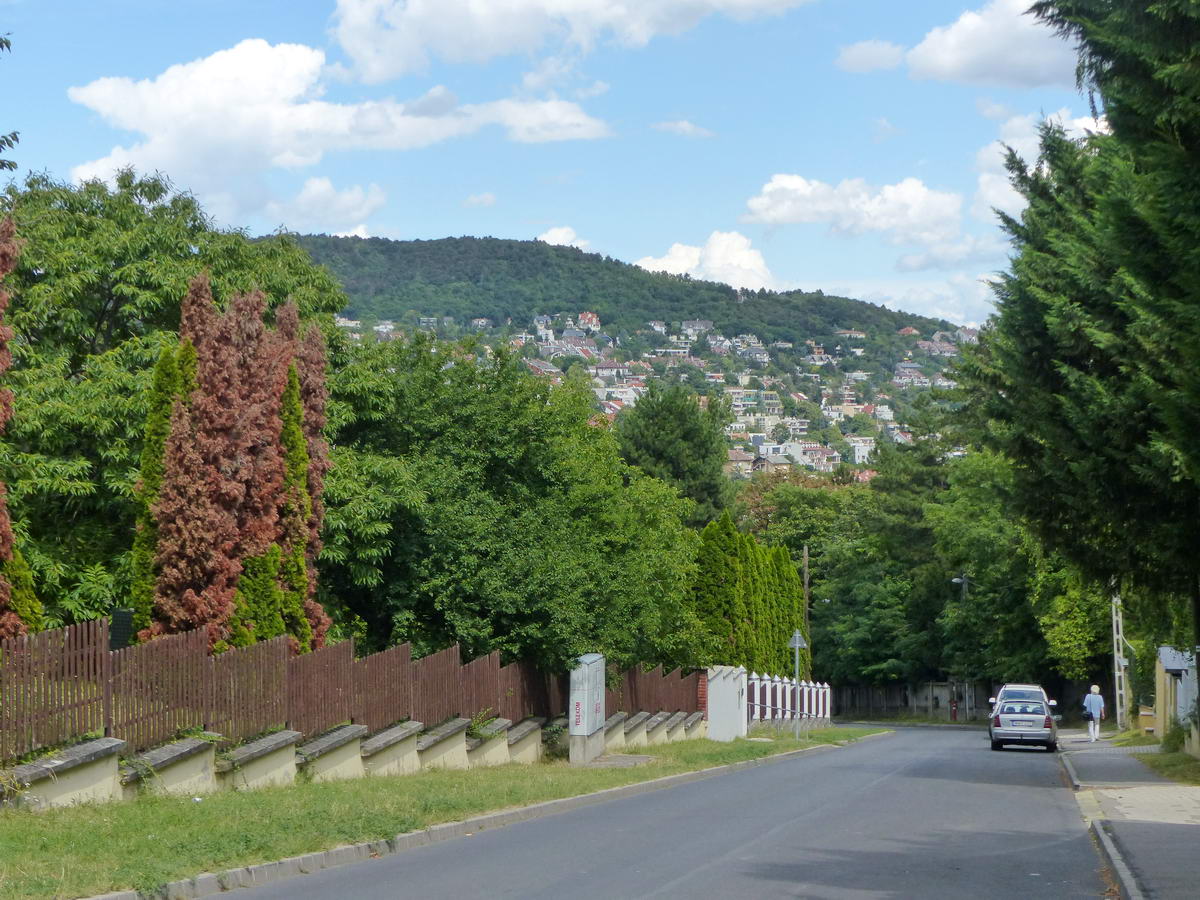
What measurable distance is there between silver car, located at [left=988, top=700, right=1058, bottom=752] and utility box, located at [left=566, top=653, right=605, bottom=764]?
14953 mm

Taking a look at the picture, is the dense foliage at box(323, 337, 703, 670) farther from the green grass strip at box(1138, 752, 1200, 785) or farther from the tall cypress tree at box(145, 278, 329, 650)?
the green grass strip at box(1138, 752, 1200, 785)

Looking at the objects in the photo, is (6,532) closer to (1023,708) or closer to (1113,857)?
(1113,857)

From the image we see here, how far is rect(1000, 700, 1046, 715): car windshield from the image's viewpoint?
39.2m

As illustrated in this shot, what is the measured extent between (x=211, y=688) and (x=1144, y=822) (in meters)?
11.0

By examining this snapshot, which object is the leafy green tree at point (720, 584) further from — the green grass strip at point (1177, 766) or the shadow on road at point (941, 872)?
the shadow on road at point (941, 872)

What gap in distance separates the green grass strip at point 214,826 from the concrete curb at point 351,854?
10cm

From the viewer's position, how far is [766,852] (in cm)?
1391

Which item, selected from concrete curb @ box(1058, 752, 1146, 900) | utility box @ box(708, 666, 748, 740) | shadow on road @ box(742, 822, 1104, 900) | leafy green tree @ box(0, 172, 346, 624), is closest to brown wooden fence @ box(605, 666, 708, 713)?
utility box @ box(708, 666, 748, 740)

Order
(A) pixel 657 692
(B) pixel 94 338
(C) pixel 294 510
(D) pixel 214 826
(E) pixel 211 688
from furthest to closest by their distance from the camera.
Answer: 1. (A) pixel 657 692
2. (B) pixel 94 338
3. (C) pixel 294 510
4. (E) pixel 211 688
5. (D) pixel 214 826

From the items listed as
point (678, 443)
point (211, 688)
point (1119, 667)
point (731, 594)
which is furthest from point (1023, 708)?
point (678, 443)

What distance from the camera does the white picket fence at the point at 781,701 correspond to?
51250 millimetres

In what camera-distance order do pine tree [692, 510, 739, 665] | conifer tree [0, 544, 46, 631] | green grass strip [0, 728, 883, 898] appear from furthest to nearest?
1. pine tree [692, 510, 739, 665]
2. conifer tree [0, 544, 46, 631]
3. green grass strip [0, 728, 883, 898]

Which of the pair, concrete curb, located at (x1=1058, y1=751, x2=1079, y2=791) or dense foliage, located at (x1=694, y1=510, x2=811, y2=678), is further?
dense foliage, located at (x1=694, y1=510, x2=811, y2=678)

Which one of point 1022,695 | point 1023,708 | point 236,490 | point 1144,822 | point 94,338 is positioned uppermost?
point 94,338
